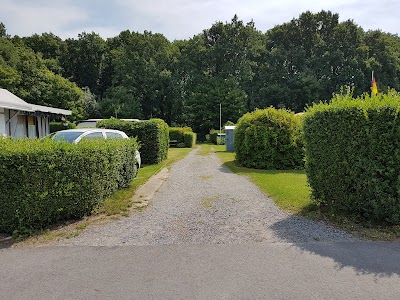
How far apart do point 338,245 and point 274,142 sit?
10465 millimetres

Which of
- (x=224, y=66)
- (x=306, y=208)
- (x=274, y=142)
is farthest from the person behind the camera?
(x=224, y=66)

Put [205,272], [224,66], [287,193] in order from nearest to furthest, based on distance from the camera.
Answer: [205,272], [287,193], [224,66]

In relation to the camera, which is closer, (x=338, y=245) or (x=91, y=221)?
(x=338, y=245)

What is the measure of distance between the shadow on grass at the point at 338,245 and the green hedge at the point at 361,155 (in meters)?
0.56

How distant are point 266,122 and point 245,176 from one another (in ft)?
13.0

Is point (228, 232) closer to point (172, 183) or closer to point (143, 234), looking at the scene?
point (143, 234)

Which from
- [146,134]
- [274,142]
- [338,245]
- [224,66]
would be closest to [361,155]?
[338,245]

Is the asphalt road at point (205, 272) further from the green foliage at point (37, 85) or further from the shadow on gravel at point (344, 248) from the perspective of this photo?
the green foliage at point (37, 85)

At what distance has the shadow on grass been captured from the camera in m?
4.02

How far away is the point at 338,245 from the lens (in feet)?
15.6

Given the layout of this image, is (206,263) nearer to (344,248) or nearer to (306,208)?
(344,248)

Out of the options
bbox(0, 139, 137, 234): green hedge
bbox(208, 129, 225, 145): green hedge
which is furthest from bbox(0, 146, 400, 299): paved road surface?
bbox(208, 129, 225, 145): green hedge

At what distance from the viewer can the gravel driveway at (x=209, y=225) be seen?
509 cm

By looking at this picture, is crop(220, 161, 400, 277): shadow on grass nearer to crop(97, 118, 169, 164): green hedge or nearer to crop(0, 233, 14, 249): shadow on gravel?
crop(0, 233, 14, 249): shadow on gravel
